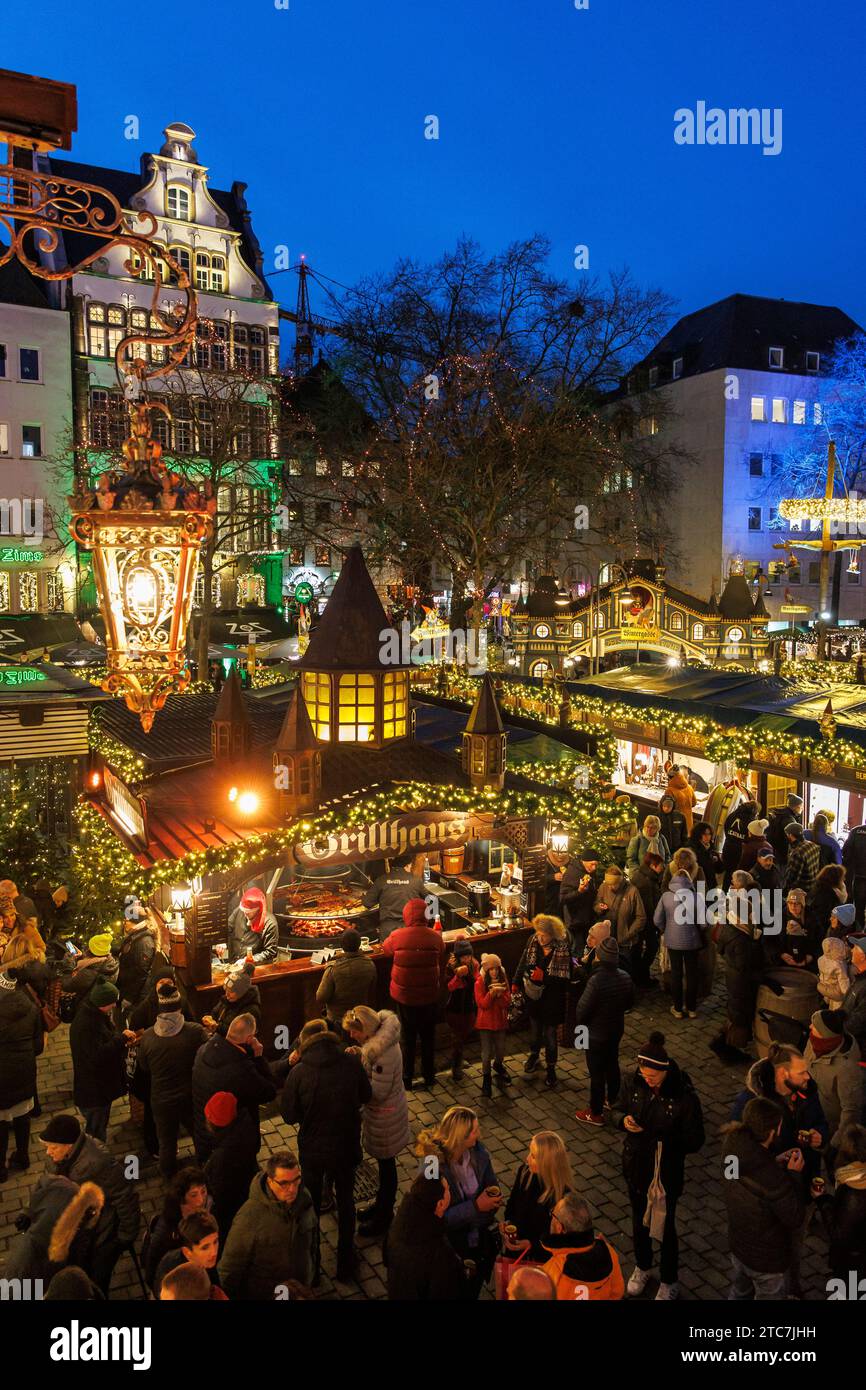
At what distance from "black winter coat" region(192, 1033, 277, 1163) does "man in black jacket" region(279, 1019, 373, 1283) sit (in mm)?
210

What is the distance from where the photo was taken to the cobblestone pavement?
618 centimetres

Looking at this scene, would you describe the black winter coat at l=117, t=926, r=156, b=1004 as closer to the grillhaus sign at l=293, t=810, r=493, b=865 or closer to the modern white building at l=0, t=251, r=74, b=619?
the grillhaus sign at l=293, t=810, r=493, b=865

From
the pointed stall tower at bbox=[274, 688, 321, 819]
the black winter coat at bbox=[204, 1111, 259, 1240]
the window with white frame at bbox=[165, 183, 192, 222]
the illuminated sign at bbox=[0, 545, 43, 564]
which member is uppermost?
the window with white frame at bbox=[165, 183, 192, 222]

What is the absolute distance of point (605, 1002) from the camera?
757cm

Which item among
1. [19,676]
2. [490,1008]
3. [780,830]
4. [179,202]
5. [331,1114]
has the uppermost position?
[179,202]

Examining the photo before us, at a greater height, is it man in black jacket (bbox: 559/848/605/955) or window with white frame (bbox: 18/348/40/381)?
window with white frame (bbox: 18/348/40/381)

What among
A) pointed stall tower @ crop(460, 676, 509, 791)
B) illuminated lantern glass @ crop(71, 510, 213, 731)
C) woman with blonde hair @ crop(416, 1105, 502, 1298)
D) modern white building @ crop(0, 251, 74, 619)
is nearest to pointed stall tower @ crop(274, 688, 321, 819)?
pointed stall tower @ crop(460, 676, 509, 791)

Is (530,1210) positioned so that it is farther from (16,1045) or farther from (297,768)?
(297,768)

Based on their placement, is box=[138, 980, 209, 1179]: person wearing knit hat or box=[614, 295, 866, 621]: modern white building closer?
box=[138, 980, 209, 1179]: person wearing knit hat

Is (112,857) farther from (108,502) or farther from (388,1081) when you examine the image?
(108,502)

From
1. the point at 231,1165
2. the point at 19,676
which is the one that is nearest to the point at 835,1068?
the point at 231,1165

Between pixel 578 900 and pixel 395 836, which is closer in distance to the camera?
pixel 578 900

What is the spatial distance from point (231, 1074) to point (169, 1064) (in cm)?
101

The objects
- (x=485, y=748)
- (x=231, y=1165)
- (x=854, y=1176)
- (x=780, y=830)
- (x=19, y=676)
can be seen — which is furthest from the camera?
(x=19, y=676)
